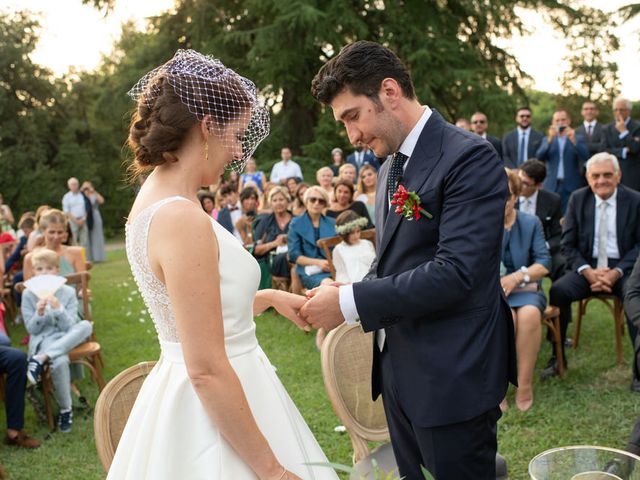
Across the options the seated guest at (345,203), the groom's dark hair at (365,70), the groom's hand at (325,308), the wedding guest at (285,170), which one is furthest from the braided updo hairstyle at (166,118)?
the wedding guest at (285,170)

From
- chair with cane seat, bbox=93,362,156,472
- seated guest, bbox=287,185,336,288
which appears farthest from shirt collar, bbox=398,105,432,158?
seated guest, bbox=287,185,336,288

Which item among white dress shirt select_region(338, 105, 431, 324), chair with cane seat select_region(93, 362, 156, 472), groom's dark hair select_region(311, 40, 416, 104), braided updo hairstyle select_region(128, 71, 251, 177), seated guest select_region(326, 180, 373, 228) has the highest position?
groom's dark hair select_region(311, 40, 416, 104)

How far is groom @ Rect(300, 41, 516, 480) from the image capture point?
2.00 m

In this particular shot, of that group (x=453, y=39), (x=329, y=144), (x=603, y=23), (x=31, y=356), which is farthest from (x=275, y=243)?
(x=603, y=23)

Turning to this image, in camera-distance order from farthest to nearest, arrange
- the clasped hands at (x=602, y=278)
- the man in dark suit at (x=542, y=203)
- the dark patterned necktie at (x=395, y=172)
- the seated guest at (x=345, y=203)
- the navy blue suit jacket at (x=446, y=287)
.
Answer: the seated guest at (x=345, y=203)
the man in dark suit at (x=542, y=203)
the clasped hands at (x=602, y=278)
the dark patterned necktie at (x=395, y=172)
the navy blue suit jacket at (x=446, y=287)

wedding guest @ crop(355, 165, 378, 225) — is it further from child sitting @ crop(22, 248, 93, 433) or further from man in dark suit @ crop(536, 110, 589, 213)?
child sitting @ crop(22, 248, 93, 433)

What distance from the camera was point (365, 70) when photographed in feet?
7.05

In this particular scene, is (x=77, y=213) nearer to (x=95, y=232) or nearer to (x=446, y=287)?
(x=95, y=232)

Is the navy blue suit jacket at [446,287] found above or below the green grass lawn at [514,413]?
above

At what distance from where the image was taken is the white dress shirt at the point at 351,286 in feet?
6.99

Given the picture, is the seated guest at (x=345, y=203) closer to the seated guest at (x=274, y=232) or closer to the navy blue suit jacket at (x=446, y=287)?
the seated guest at (x=274, y=232)

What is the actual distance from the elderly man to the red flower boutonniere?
53.1 ft

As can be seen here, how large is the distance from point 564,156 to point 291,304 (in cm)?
811

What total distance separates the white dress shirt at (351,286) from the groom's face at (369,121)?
0.11 ft
